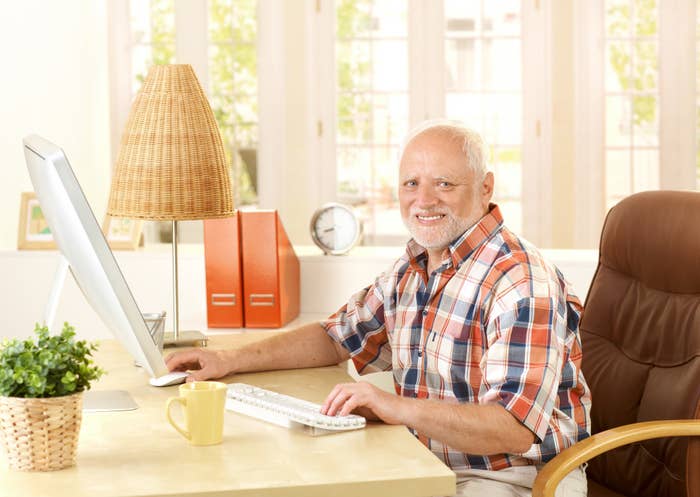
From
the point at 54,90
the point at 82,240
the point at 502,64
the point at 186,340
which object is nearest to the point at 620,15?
the point at 502,64

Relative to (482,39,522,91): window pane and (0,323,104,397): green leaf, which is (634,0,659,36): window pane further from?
(0,323,104,397): green leaf

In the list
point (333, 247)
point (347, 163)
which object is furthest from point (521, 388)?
point (347, 163)

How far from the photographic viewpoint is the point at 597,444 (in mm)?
1922

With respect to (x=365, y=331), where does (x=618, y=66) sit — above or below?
above

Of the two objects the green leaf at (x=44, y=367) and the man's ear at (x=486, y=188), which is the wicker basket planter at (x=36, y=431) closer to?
the green leaf at (x=44, y=367)

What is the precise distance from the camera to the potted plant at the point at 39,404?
4.72 feet

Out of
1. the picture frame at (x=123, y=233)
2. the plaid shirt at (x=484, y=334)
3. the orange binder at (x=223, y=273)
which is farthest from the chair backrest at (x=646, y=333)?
the picture frame at (x=123, y=233)

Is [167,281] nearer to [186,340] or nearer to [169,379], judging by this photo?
[186,340]

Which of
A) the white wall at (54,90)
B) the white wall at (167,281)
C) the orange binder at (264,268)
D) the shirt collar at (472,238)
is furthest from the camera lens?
the white wall at (54,90)

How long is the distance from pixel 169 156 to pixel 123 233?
1.18 meters

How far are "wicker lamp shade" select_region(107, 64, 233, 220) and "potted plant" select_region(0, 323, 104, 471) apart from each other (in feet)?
3.06

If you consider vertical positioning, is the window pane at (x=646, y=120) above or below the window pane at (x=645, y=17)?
below

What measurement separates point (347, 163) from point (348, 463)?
477 cm

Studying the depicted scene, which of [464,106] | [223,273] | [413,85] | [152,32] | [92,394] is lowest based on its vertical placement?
[92,394]
